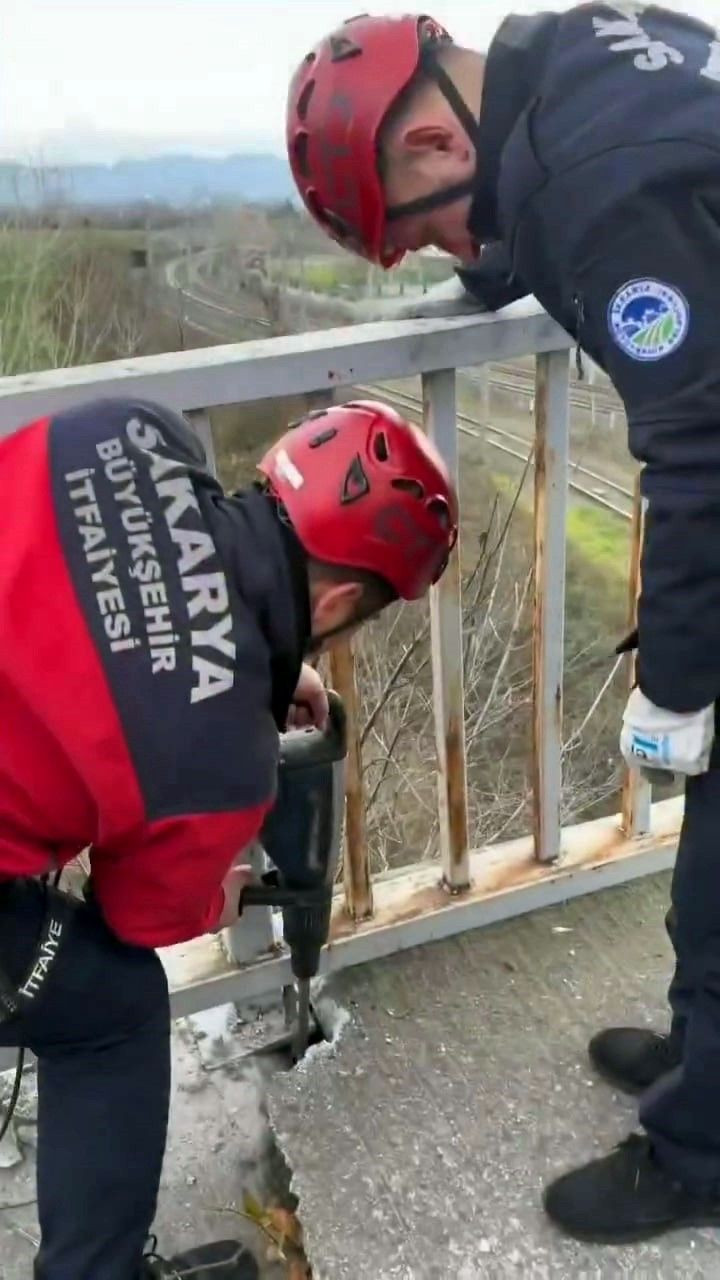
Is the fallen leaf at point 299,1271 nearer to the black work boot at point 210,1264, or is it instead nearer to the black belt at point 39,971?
the black work boot at point 210,1264

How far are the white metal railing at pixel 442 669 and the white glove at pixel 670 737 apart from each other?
0.51 metres

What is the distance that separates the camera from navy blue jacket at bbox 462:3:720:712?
1.37 m

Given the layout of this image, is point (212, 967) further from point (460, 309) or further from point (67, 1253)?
point (460, 309)

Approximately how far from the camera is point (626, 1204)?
190 centimetres

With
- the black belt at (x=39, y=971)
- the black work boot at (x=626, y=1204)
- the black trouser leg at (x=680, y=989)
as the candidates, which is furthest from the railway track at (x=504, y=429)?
the black work boot at (x=626, y=1204)

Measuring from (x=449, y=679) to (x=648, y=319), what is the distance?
37.3 inches

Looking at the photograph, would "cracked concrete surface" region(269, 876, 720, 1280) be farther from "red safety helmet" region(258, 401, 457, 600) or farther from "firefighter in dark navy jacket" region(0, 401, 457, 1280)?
"red safety helmet" region(258, 401, 457, 600)

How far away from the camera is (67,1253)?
1.71 metres

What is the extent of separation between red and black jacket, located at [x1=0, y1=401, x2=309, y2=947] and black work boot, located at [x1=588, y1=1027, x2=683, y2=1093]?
Answer: 1040 millimetres

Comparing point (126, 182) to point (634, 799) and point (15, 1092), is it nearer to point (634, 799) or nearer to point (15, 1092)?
point (634, 799)

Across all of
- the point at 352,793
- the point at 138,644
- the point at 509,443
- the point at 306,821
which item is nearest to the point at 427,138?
the point at 138,644

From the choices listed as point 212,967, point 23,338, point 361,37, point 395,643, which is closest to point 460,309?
point 361,37

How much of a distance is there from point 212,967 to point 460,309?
1.32m

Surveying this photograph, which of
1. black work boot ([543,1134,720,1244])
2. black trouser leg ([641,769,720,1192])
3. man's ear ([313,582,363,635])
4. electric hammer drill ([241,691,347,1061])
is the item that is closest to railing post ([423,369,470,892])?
electric hammer drill ([241,691,347,1061])
